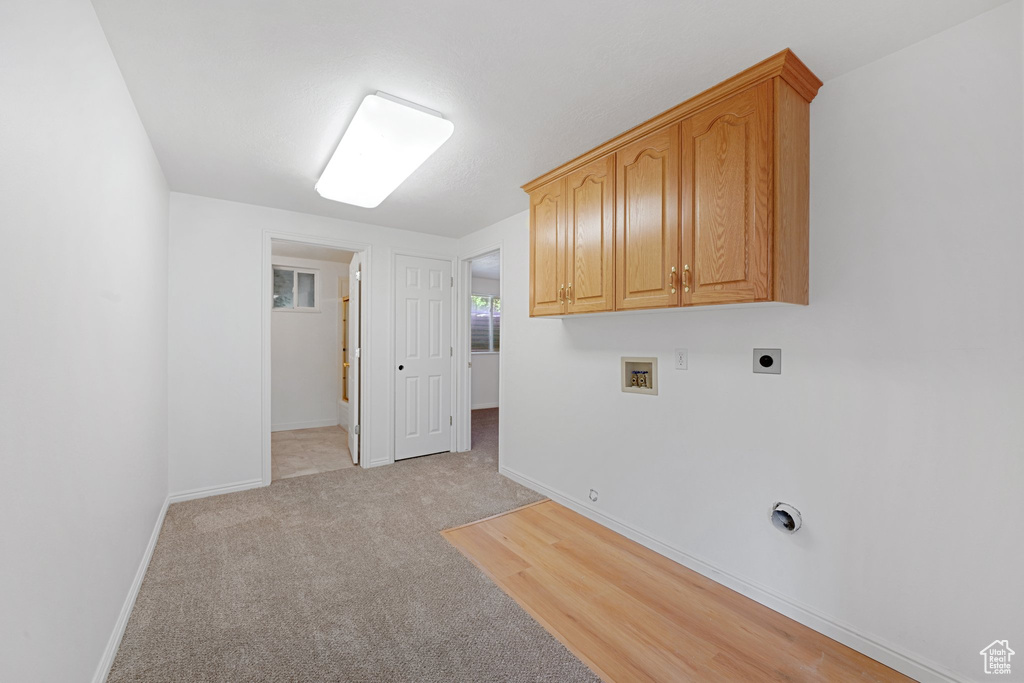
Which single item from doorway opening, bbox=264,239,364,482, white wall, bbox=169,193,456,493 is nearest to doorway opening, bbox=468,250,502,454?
doorway opening, bbox=264,239,364,482

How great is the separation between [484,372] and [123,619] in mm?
6018

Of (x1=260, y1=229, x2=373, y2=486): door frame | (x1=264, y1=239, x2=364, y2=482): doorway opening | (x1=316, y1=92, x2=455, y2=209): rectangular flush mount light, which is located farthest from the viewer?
(x1=264, y1=239, x2=364, y2=482): doorway opening

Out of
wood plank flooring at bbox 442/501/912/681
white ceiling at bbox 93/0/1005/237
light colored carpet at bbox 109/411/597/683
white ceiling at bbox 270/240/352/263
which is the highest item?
white ceiling at bbox 270/240/352/263

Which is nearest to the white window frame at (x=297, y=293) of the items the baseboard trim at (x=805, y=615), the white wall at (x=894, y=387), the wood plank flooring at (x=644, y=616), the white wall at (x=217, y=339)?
the white wall at (x=217, y=339)

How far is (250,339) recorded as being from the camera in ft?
11.3

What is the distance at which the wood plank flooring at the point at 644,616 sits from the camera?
1.58m

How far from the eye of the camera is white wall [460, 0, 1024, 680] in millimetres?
1395

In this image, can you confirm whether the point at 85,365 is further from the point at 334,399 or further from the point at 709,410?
the point at 334,399

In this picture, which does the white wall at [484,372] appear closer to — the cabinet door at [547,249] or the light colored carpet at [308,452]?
the light colored carpet at [308,452]

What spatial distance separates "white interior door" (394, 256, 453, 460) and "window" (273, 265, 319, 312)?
7.96 ft

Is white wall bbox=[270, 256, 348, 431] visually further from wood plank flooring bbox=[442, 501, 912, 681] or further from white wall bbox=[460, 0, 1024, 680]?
white wall bbox=[460, 0, 1024, 680]

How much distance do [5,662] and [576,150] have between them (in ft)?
9.27

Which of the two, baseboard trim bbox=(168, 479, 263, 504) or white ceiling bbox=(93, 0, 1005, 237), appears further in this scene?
baseboard trim bbox=(168, 479, 263, 504)

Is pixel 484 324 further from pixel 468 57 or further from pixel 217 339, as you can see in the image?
pixel 468 57
